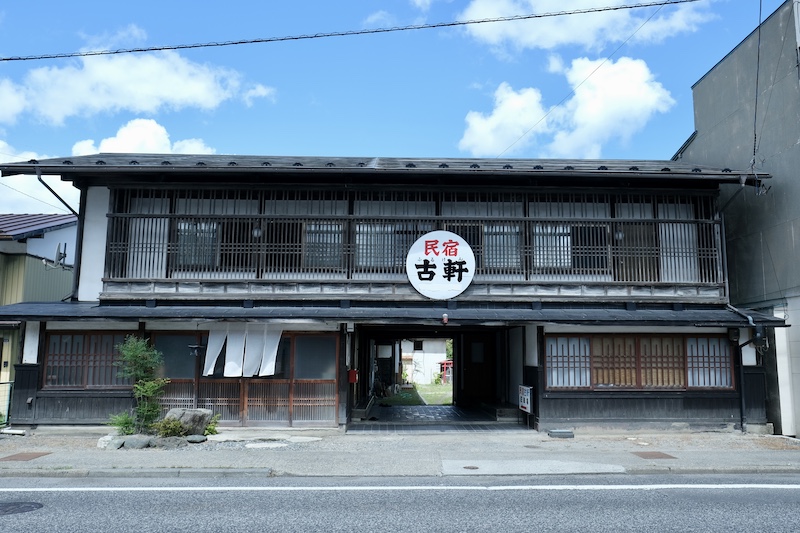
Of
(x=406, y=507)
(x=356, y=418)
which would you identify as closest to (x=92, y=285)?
(x=356, y=418)

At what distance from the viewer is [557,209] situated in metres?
15.2

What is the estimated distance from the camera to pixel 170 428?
491 inches

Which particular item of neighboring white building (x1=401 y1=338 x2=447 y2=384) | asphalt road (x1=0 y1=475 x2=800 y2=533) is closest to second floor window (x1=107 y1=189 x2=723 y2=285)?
asphalt road (x1=0 y1=475 x2=800 y2=533)

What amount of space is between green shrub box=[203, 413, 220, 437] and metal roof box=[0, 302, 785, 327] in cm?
236

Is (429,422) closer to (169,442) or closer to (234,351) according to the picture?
(234,351)

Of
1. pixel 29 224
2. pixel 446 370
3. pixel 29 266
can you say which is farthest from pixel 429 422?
pixel 446 370

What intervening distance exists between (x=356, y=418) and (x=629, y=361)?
7.39m

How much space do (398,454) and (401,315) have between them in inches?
134

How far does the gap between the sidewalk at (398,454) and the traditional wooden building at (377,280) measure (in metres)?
0.80

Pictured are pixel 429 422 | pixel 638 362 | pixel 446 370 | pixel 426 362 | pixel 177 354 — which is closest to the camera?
pixel 177 354

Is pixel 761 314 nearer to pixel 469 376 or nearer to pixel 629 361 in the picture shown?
pixel 629 361

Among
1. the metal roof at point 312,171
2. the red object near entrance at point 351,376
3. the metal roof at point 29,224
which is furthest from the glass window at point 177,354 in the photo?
the metal roof at point 29,224

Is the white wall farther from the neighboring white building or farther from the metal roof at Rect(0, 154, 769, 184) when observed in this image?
the neighboring white building

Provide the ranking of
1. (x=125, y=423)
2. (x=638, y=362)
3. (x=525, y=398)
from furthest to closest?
(x=525, y=398)
(x=638, y=362)
(x=125, y=423)
